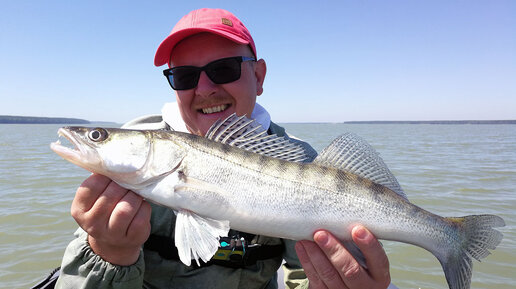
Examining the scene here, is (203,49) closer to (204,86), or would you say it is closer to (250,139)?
(204,86)

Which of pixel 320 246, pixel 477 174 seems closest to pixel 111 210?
pixel 320 246

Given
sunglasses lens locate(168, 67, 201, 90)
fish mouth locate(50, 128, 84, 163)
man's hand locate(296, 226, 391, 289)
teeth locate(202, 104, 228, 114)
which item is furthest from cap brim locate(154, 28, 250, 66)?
man's hand locate(296, 226, 391, 289)

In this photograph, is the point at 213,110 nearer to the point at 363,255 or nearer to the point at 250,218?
the point at 250,218

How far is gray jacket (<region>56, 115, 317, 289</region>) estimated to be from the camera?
2684mm

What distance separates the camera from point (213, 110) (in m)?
3.67

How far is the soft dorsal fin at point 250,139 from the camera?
2777mm

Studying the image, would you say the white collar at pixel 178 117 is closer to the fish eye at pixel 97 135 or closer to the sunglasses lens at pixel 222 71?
the sunglasses lens at pixel 222 71

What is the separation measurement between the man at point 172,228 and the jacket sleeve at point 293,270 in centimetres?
1

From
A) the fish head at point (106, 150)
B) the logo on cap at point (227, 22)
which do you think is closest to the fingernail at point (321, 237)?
the fish head at point (106, 150)

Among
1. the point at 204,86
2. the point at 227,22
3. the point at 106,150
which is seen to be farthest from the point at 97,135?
the point at 227,22

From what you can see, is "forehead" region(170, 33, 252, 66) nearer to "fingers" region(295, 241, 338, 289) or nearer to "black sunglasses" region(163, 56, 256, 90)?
"black sunglasses" region(163, 56, 256, 90)

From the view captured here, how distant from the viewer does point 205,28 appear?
11.5ft

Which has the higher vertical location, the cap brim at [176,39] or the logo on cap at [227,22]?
the logo on cap at [227,22]

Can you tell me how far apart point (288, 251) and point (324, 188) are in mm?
1456
